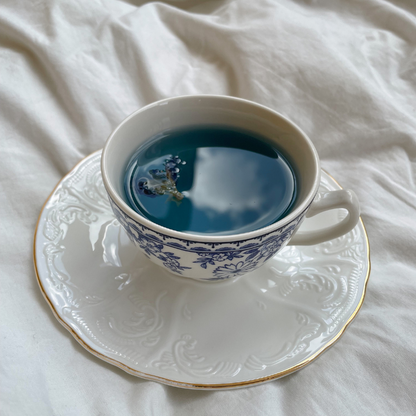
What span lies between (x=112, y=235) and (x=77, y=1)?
0.92 m

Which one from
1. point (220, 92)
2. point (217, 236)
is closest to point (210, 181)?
point (217, 236)

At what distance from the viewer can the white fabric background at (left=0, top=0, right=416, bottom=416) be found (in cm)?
81

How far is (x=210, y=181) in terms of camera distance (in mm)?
922

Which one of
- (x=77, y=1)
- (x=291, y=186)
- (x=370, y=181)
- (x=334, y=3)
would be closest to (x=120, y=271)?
(x=291, y=186)

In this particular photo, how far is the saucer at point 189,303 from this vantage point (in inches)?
30.6

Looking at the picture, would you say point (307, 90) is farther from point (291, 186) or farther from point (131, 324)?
point (131, 324)

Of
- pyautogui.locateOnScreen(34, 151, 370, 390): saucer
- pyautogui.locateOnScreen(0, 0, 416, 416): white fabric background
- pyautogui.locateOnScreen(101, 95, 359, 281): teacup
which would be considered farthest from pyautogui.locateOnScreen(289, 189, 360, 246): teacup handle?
pyautogui.locateOnScreen(0, 0, 416, 416): white fabric background

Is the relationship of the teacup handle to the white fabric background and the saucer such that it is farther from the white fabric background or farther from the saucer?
the white fabric background

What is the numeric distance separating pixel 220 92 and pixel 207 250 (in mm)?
880

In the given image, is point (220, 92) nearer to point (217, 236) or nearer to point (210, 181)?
point (210, 181)

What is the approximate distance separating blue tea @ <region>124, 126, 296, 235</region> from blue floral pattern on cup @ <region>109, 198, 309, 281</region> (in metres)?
0.08

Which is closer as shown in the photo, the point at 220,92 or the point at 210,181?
the point at 210,181

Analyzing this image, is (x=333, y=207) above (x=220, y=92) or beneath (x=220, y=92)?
above

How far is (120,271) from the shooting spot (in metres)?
0.91
